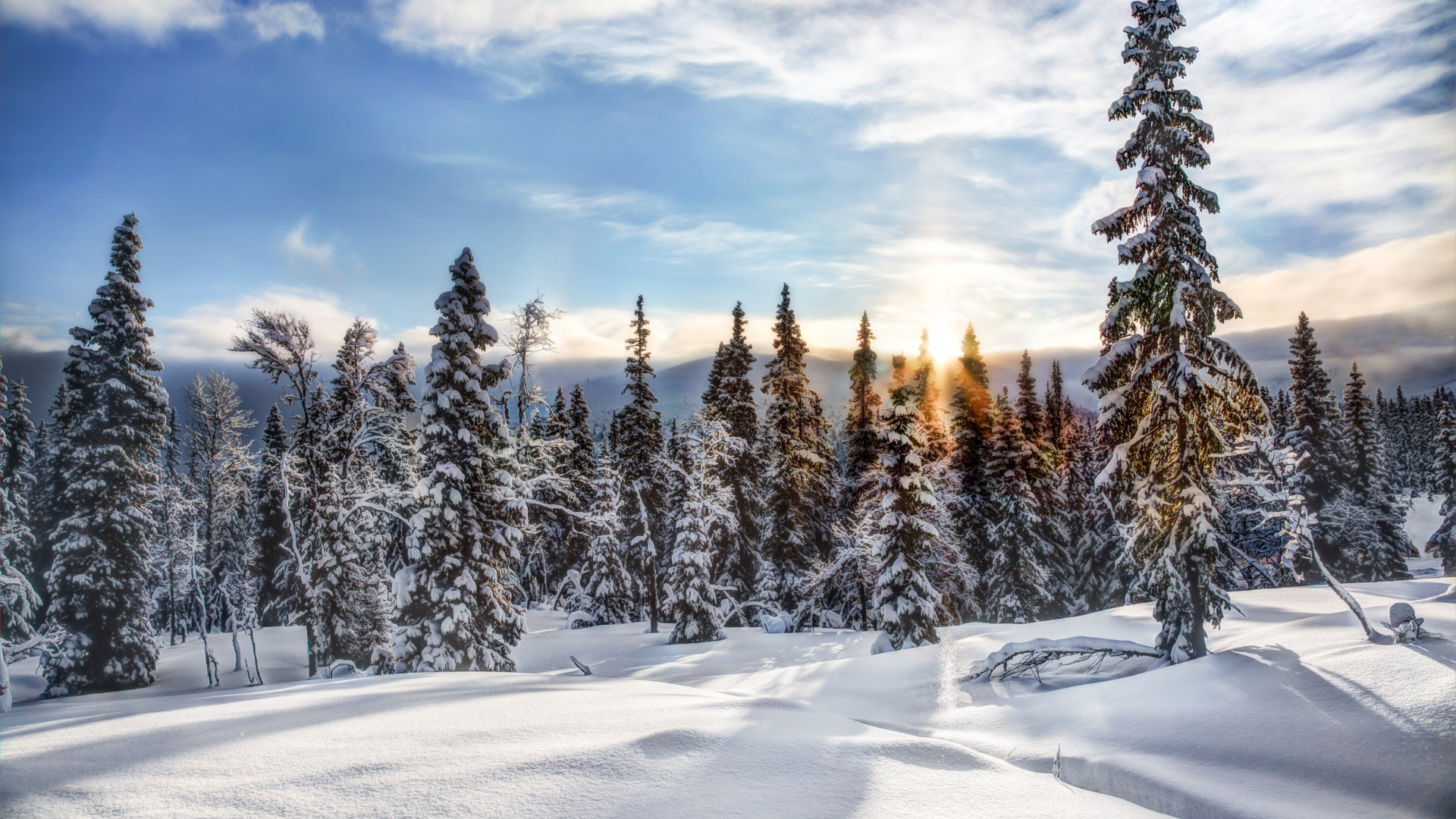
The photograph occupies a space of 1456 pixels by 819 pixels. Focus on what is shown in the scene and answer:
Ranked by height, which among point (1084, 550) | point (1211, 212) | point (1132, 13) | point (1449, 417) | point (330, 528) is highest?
point (1132, 13)

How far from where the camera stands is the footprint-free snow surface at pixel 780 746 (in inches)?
179

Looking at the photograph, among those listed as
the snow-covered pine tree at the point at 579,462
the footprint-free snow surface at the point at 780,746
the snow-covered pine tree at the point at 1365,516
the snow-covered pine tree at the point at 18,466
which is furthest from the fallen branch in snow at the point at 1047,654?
the snow-covered pine tree at the point at 18,466

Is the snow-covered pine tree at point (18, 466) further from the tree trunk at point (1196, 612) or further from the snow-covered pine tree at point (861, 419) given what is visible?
the tree trunk at point (1196, 612)

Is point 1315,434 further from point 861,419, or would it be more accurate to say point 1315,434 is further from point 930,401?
point 861,419

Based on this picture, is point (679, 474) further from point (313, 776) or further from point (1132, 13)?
point (313, 776)

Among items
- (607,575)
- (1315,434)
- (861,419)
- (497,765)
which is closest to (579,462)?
(607,575)

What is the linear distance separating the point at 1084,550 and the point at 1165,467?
99.0ft

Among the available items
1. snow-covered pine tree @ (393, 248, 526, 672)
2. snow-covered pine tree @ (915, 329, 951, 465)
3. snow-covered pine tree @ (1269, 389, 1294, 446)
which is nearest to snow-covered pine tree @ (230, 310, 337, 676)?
snow-covered pine tree @ (393, 248, 526, 672)

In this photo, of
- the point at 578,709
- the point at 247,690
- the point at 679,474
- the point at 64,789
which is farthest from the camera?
the point at 679,474

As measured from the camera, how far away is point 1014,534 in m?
35.9

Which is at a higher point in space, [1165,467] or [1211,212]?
[1211,212]

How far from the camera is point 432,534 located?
19.9 m

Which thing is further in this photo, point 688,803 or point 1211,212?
point 1211,212

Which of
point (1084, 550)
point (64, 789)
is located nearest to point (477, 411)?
point (64, 789)
